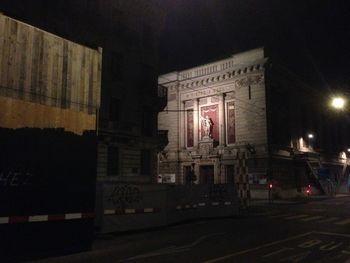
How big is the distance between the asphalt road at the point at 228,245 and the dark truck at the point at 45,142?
1072mm

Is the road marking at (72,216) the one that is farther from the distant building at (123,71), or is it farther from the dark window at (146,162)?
the dark window at (146,162)

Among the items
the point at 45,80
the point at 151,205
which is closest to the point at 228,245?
the point at 151,205

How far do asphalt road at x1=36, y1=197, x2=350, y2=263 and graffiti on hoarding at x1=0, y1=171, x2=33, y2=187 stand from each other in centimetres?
216

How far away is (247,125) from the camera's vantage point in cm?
3950

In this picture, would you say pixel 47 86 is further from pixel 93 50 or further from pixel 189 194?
pixel 189 194

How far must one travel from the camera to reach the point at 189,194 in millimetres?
17500

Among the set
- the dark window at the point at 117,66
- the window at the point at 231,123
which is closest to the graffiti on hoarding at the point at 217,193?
the dark window at the point at 117,66

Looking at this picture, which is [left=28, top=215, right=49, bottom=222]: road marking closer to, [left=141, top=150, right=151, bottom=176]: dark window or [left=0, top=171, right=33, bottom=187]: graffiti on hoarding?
[left=0, top=171, right=33, bottom=187]: graffiti on hoarding

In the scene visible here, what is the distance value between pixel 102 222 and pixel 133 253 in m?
3.59

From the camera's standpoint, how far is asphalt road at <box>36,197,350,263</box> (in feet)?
29.4

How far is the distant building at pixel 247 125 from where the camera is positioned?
38.4 m

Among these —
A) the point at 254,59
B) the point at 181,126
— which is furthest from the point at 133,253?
the point at 181,126

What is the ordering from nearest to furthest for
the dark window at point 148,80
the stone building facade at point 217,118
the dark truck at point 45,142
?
the dark truck at point 45,142 → the dark window at point 148,80 → the stone building facade at point 217,118

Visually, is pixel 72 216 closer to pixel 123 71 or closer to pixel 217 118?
pixel 123 71
